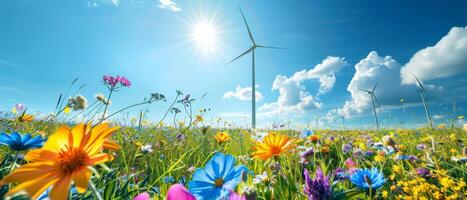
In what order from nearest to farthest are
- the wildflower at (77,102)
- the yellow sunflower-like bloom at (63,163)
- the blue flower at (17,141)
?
the yellow sunflower-like bloom at (63,163)
the blue flower at (17,141)
the wildflower at (77,102)

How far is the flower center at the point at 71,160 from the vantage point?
612mm

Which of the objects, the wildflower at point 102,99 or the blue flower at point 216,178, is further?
the wildflower at point 102,99

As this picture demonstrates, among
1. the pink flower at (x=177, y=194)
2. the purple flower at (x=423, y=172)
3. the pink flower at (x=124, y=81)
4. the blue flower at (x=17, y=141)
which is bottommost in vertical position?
the purple flower at (x=423, y=172)

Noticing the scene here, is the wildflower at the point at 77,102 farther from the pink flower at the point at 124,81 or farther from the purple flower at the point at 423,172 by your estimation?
the purple flower at the point at 423,172

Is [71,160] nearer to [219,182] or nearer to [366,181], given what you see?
[219,182]

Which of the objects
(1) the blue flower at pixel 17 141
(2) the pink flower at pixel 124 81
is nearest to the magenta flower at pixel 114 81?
(2) the pink flower at pixel 124 81

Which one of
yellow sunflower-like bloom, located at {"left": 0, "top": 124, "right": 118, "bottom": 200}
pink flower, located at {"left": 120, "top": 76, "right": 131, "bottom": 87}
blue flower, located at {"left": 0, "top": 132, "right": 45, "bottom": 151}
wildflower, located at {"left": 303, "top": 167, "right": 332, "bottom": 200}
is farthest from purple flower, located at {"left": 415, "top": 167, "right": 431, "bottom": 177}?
pink flower, located at {"left": 120, "top": 76, "right": 131, "bottom": 87}

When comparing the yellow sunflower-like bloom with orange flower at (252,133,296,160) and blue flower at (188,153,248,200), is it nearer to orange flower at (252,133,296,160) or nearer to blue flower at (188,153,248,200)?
blue flower at (188,153,248,200)

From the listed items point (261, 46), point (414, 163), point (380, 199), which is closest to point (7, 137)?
point (380, 199)

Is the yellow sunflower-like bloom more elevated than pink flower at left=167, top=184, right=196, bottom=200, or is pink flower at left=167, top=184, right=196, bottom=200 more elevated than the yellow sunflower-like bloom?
the yellow sunflower-like bloom

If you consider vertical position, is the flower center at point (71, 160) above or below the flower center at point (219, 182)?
above

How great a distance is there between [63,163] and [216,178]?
44cm

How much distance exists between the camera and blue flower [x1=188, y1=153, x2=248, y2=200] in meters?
0.82

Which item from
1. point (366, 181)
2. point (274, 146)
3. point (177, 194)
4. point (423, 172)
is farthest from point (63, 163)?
point (423, 172)
